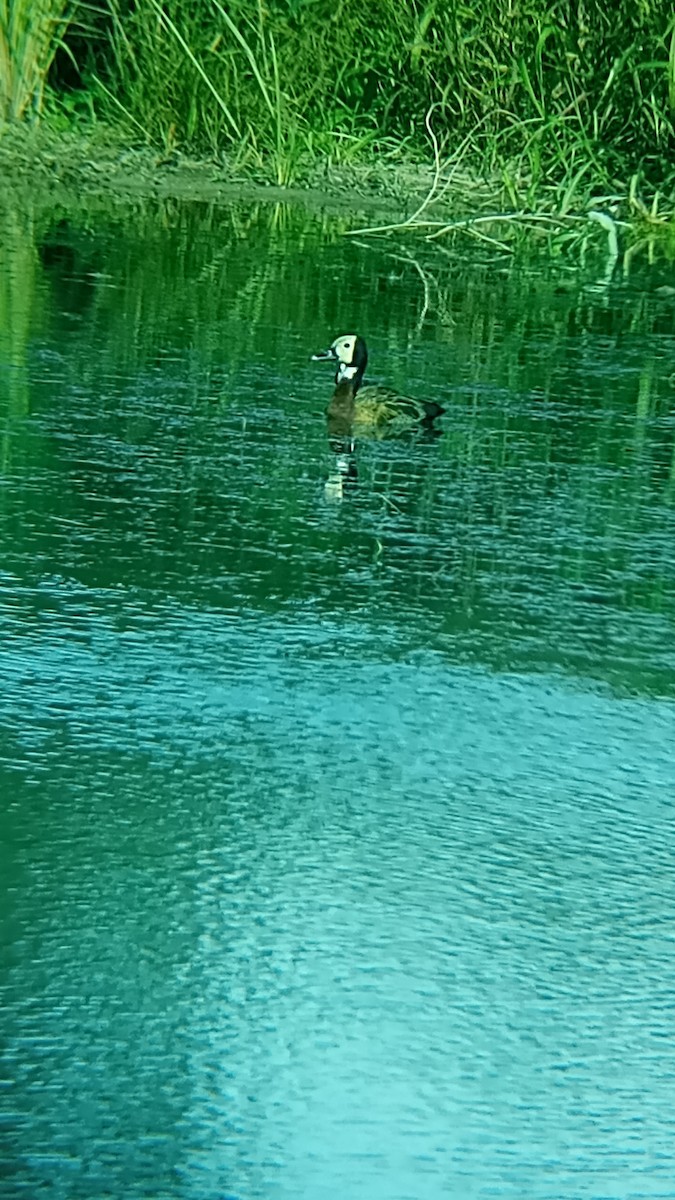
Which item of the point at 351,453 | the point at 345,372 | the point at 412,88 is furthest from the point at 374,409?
the point at 412,88

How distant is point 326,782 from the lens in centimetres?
329

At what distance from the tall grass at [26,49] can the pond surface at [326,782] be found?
488 cm

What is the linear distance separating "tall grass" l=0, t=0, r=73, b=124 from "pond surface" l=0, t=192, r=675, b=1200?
16.0 feet

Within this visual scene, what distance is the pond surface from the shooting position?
2.38 m

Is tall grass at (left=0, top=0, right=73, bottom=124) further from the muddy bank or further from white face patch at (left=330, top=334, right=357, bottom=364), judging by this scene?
white face patch at (left=330, top=334, right=357, bottom=364)

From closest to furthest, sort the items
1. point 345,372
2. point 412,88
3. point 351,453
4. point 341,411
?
point 351,453 → point 341,411 → point 345,372 → point 412,88

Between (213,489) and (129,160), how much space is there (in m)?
6.41

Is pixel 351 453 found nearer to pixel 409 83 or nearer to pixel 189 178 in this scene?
pixel 189 178

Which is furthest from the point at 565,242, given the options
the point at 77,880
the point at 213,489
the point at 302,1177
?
the point at 302,1177

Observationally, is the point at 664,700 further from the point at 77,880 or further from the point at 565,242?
the point at 565,242

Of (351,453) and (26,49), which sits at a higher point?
(26,49)

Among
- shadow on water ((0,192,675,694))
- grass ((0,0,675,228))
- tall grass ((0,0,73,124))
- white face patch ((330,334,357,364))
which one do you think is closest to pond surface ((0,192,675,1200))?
shadow on water ((0,192,675,694))

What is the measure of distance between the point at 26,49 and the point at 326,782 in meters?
8.30

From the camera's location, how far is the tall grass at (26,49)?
10852 millimetres
